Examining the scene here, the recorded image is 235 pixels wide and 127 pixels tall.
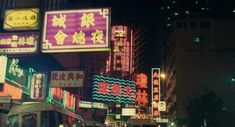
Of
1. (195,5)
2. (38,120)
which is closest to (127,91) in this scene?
(38,120)

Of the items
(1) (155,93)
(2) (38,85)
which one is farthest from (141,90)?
(2) (38,85)

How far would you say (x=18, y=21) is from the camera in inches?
869

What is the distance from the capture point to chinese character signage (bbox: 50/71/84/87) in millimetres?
23656

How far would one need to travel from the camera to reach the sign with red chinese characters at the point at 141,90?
6956cm

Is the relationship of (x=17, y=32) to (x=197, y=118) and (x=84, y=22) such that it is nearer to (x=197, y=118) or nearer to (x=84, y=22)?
(x=84, y=22)

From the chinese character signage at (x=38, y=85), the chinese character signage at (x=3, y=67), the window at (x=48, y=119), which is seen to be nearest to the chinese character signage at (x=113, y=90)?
the chinese character signage at (x=38, y=85)

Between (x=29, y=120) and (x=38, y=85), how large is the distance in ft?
41.0

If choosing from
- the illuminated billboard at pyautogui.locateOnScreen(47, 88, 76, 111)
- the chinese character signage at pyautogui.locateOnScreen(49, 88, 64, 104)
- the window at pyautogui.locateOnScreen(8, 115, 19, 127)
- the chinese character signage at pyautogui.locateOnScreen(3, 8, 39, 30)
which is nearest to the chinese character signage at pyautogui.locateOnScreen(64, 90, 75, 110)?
the illuminated billboard at pyautogui.locateOnScreen(47, 88, 76, 111)

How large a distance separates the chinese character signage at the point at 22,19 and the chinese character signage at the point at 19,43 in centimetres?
53

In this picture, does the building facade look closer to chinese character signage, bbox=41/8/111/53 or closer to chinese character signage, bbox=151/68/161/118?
chinese character signage, bbox=151/68/161/118

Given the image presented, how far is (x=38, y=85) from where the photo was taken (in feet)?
97.3

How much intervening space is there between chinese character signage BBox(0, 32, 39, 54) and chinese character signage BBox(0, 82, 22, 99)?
3861mm

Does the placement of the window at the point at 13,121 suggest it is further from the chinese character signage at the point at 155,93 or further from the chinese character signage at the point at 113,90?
the chinese character signage at the point at 155,93

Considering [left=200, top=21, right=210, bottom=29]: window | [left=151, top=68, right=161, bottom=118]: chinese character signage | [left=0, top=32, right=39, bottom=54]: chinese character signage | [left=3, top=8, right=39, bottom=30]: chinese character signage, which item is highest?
[left=200, top=21, right=210, bottom=29]: window
